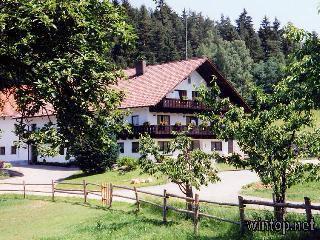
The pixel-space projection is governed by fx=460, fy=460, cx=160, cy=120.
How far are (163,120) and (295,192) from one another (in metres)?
23.8

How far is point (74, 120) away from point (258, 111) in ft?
22.1

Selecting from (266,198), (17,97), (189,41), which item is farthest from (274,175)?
(189,41)

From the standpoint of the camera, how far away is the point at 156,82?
52.8 metres

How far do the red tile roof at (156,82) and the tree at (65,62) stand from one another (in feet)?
105

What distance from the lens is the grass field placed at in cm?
1739

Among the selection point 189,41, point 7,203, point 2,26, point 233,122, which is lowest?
point 7,203

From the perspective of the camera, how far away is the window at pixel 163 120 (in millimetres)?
51594

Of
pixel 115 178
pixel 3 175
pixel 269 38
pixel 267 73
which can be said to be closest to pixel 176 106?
pixel 115 178

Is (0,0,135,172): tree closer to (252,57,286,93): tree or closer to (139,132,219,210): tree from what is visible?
(139,132,219,210): tree

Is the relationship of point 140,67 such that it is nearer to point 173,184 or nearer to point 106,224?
point 173,184

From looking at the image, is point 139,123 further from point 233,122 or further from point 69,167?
point 233,122

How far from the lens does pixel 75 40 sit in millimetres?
14695

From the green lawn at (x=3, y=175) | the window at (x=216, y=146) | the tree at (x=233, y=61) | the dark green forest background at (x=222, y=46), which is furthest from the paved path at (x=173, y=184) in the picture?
the tree at (x=233, y=61)

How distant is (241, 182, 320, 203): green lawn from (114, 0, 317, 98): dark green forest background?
2094 inches
